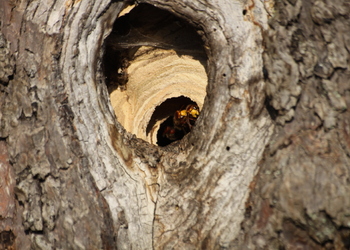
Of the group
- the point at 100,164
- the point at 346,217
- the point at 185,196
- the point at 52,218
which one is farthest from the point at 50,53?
the point at 346,217

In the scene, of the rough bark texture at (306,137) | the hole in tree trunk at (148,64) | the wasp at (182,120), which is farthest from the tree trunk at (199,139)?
the wasp at (182,120)

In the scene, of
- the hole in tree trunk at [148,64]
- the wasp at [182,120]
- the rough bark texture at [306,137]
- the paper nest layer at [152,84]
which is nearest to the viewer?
the rough bark texture at [306,137]

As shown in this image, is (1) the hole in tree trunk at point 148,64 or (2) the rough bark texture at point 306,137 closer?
(2) the rough bark texture at point 306,137

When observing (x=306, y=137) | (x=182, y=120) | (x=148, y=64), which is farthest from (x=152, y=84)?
(x=306, y=137)

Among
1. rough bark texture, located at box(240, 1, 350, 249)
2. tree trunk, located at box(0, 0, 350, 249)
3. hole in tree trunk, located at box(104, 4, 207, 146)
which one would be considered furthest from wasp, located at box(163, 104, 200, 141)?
rough bark texture, located at box(240, 1, 350, 249)

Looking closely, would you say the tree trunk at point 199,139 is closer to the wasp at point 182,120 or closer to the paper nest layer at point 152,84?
the paper nest layer at point 152,84

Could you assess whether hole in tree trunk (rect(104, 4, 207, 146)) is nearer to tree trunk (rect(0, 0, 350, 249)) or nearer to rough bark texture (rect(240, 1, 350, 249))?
tree trunk (rect(0, 0, 350, 249))

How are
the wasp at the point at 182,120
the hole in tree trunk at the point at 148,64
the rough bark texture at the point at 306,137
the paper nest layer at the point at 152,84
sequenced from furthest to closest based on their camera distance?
the wasp at the point at 182,120 → the paper nest layer at the point at 152,84 → the hole in tree trunk at the point at 148,64 → the rough bark texture at the point at 306,137
